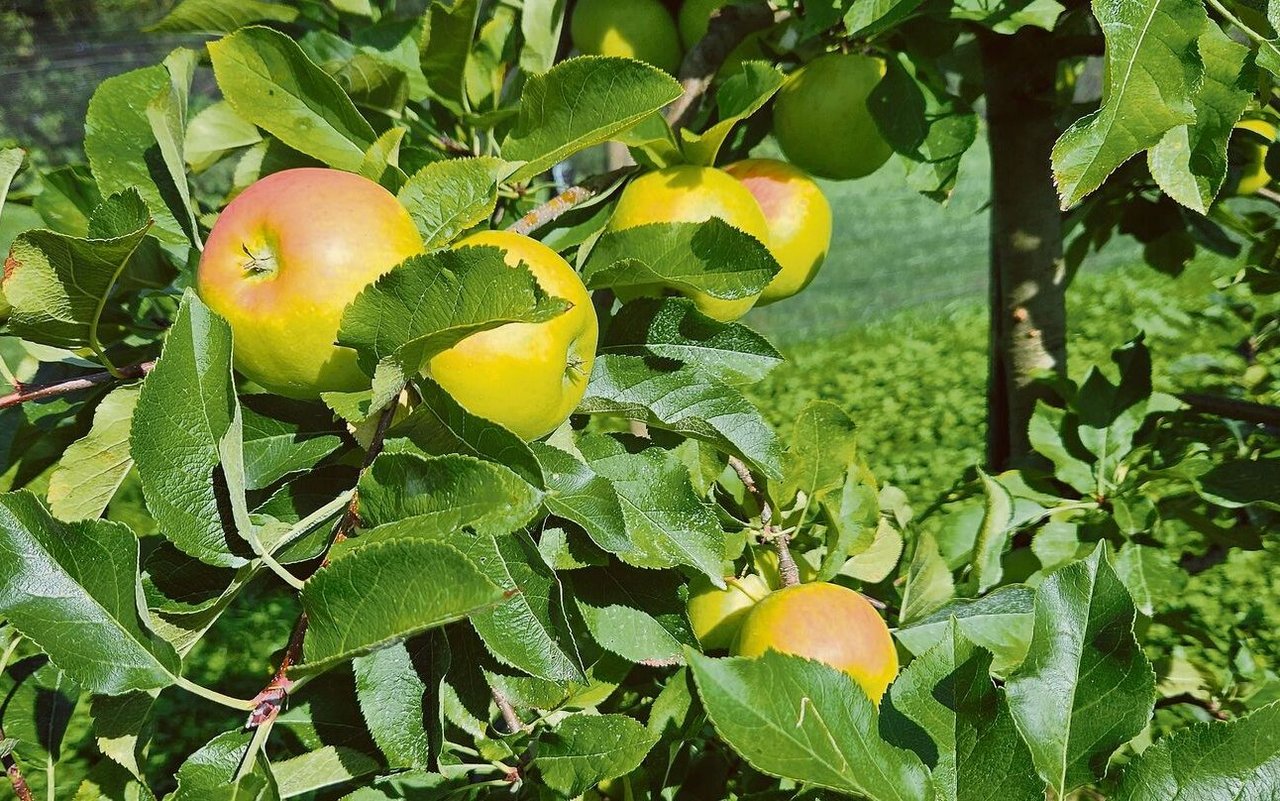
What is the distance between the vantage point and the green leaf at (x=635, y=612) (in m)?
0.64

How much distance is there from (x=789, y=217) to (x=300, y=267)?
43 cm

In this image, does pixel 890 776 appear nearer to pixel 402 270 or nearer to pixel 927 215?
pixel 402 270

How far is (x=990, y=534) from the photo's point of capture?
87 centimetres

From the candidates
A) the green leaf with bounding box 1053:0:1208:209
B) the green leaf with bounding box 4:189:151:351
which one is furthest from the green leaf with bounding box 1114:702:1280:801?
the green leaf with bounding box 4:189:151:351

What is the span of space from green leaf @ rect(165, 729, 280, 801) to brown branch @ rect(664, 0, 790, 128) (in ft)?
1.83

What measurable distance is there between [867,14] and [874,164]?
0.22m

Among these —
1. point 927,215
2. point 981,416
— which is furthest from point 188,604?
point 927,215

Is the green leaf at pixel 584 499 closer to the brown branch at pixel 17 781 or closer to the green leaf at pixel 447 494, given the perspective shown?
the green leaf at pixel 447 494

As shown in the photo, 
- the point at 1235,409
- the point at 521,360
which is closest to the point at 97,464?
the point at 521,360

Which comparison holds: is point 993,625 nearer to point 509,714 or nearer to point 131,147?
point 509,714

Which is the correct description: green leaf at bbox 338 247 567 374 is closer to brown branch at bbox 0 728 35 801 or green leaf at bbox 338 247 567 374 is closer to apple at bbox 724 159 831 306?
apple at bbox 724 159 831 306

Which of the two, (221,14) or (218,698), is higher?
(221,14)

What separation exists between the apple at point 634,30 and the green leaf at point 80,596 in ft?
2.13

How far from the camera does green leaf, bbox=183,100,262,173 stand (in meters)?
0.78
